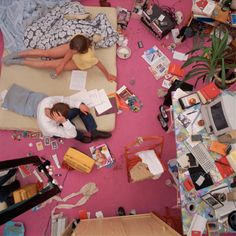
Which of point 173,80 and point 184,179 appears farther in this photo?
point 173,80

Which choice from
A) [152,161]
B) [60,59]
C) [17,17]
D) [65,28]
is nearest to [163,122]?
[152,161]

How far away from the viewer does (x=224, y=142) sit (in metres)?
3.07

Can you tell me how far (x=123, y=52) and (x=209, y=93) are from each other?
4.68ft

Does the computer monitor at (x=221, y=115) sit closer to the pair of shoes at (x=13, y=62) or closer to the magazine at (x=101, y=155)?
the magazine at (x=101, y=155)

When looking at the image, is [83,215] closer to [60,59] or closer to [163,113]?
[163,113]

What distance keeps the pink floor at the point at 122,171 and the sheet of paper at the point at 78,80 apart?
1.62ft

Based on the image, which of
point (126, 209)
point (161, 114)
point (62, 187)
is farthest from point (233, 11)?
point (62, 187)

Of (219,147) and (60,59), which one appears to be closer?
(219,147)

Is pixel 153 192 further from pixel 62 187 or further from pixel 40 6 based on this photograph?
pixel 40 6

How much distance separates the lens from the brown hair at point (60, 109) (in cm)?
337

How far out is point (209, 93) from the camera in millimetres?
3164

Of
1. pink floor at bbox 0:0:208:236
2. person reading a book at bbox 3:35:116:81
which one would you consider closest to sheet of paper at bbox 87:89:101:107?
person reading a book at bbox 3:35:116:81

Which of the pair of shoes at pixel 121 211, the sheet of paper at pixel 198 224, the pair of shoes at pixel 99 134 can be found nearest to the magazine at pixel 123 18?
the pair of shoes at pixel 99 134

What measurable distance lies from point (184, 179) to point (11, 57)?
254 centimetres
